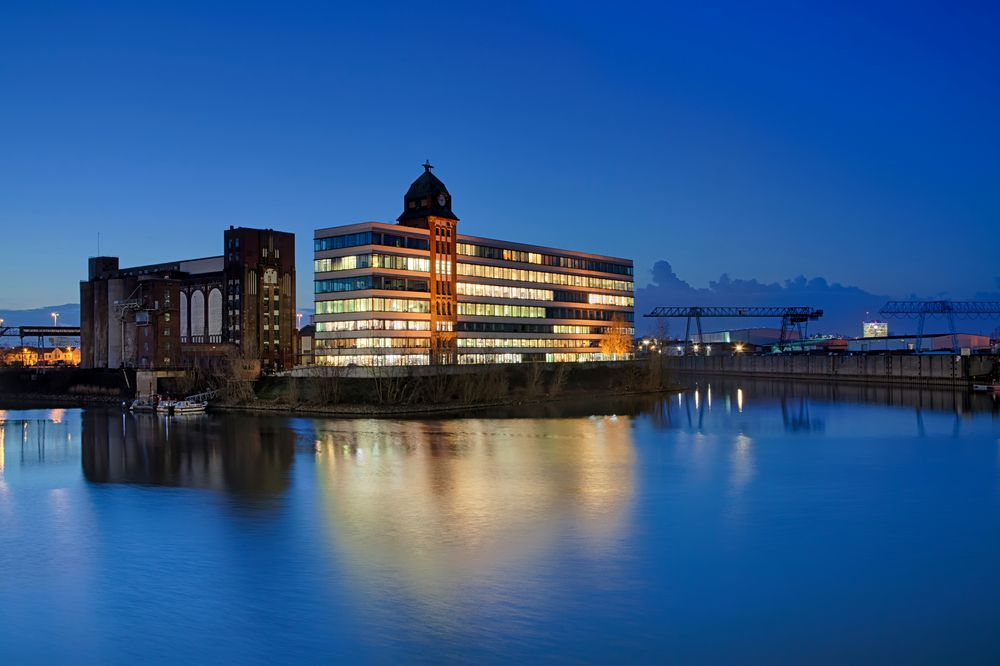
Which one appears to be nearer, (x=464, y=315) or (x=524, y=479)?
(x=524, y=479)

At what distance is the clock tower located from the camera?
11256 centimetres

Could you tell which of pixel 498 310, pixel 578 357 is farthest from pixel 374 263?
pixel 578 357

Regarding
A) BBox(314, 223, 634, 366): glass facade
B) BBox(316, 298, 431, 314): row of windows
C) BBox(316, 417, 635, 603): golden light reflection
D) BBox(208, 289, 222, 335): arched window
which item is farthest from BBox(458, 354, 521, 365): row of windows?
BBox(316, 417, 635, 603): golden light reflection

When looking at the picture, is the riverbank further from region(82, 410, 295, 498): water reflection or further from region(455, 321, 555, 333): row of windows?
region(455, 321, 555, 333): row of windows

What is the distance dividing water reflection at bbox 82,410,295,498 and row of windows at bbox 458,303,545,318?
157 feet

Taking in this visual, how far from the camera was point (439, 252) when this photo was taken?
11388 centimetres

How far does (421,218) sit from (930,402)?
6845 cm

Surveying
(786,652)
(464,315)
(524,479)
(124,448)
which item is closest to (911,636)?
(786,652)

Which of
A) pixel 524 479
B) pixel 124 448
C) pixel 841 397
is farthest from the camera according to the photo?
pixel 841 397

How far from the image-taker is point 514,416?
72312 mm

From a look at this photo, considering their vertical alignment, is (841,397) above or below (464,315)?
below

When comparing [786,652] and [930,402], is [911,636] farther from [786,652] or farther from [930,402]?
[930,402]

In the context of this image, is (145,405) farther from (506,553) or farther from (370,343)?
(506,553)

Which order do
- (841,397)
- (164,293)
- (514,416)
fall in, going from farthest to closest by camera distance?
(164,293) → (841,397) → (514,416)
